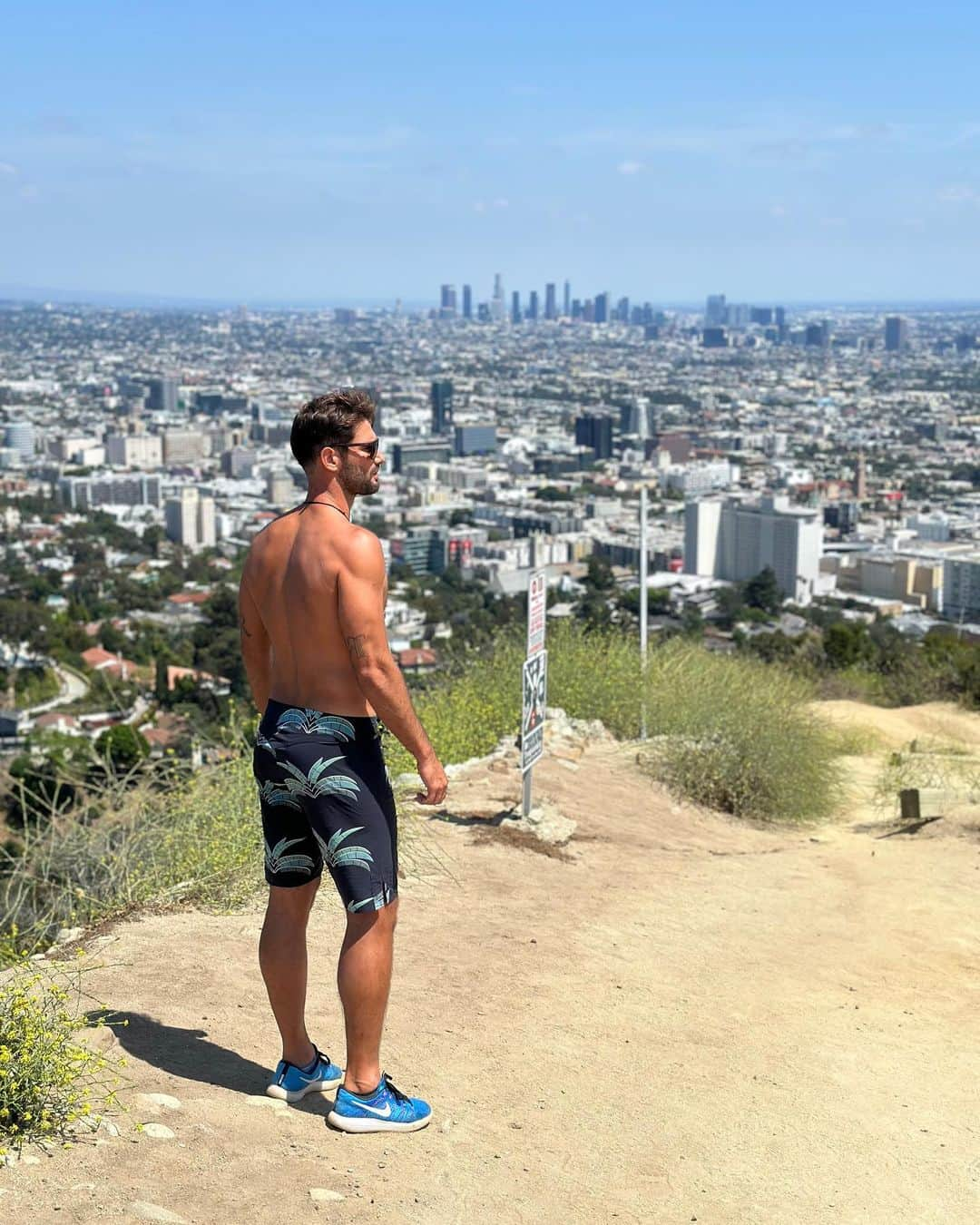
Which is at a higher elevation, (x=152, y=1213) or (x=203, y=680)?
(x=152, y=1213)

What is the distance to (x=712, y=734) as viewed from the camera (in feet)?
23.5

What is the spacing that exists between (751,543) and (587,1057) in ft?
133

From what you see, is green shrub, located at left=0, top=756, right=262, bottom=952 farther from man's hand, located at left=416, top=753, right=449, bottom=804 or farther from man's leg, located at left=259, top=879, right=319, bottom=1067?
man's hand, located at left=416, top=753, right=449, bottom=804

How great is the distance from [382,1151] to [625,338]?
169 meters

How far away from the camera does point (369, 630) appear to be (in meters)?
2.87

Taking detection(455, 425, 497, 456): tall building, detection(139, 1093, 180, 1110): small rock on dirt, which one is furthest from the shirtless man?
detection(455, 425, 497, 456): tall building

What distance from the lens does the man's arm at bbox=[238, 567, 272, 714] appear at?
308cm

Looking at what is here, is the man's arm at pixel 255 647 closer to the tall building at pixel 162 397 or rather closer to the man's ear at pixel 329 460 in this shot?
the man's ear at pixel 329 460

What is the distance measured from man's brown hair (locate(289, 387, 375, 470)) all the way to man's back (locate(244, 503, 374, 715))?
0.12 meters

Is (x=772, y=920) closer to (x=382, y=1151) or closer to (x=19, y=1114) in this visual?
(x=382, y=1151)

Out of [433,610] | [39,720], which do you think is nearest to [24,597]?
[433,610]

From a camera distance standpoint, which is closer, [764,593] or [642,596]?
[642,596]

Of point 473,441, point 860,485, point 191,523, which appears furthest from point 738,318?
point 191,523

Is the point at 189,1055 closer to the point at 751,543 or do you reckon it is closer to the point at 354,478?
the point at 354,478
